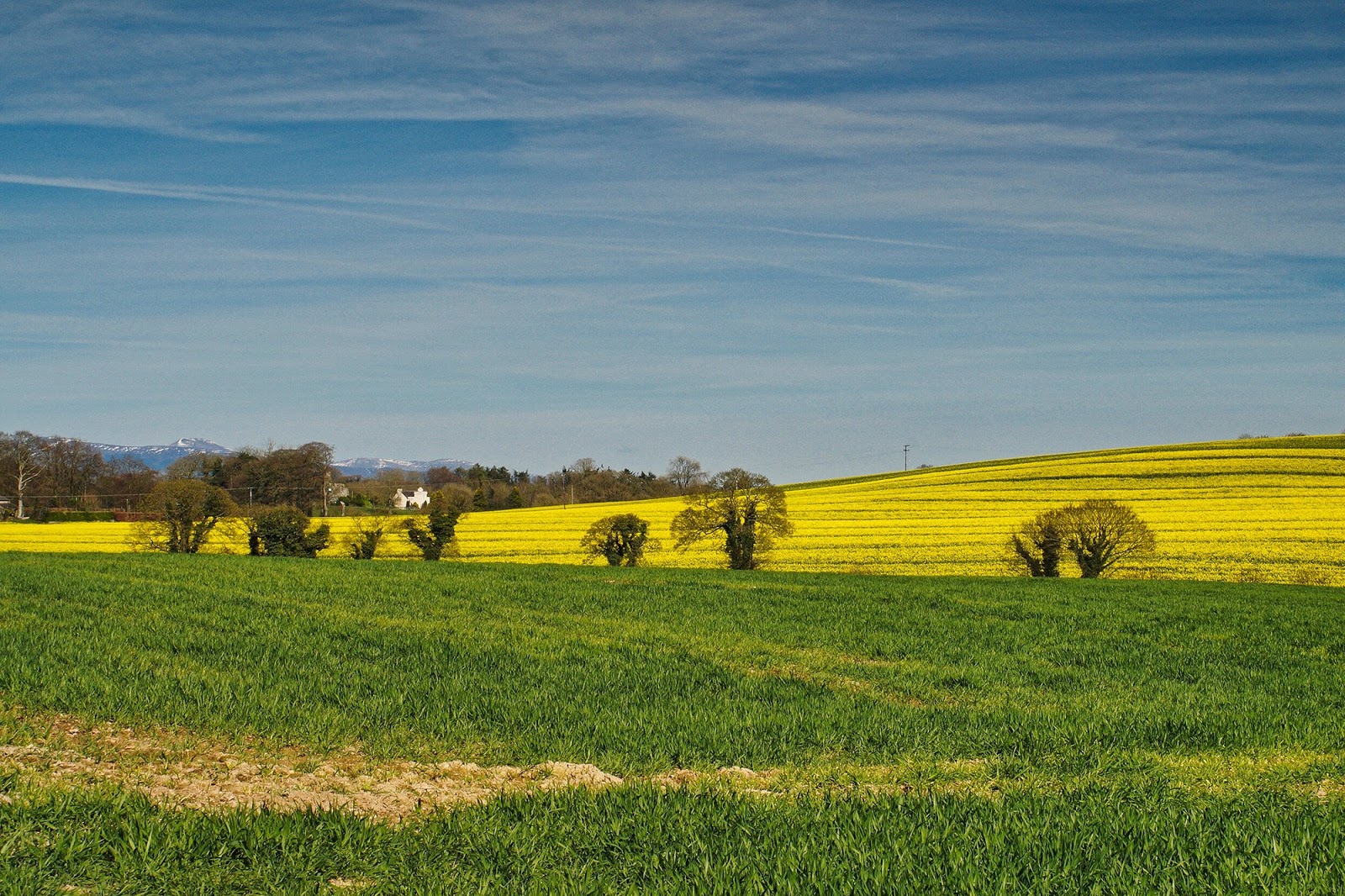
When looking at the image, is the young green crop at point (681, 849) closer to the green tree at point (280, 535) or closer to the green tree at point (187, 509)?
the green tree at point (280, 535)

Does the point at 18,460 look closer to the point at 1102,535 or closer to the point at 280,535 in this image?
the point at 280,535

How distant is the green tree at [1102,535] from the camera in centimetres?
3759

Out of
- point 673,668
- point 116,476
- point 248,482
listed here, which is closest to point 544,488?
point 248,482

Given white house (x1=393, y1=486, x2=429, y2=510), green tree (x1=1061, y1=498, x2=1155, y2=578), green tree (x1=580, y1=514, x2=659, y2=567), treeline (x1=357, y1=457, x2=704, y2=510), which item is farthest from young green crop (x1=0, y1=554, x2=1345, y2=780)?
white house (x1=393, y1=486, x2=429, y2=510)

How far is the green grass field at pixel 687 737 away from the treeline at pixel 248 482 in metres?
68.0

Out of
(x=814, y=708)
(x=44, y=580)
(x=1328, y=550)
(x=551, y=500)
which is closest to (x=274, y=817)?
(x=814, y=708)

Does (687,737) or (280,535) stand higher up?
(280,535)

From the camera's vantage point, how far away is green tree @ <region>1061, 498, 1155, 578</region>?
3759 centimetres

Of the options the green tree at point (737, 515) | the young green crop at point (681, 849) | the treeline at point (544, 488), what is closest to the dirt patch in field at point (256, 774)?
the young green crop at point (681, 849)

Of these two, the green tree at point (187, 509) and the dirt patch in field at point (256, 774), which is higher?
the green tree at point (187, 509)

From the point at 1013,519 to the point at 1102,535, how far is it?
564 inches

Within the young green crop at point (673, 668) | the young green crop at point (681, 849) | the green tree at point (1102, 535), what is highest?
the green tree at point (1102, 535)

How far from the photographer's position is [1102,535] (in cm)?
3762

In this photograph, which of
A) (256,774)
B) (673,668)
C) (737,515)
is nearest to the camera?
(256,774)
